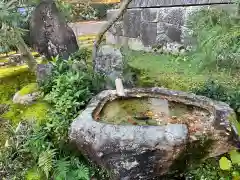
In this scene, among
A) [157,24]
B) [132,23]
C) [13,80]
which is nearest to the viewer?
[13,80]

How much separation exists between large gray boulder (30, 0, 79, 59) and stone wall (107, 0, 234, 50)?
2639mm

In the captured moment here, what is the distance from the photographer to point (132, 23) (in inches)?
332

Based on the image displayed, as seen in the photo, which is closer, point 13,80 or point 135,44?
point 13,80

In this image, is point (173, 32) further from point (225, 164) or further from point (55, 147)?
point (55, 147)

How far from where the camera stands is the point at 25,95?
5238 mm

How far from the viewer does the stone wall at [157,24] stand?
6922 mm

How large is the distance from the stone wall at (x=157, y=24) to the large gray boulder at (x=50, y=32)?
2.64 metres

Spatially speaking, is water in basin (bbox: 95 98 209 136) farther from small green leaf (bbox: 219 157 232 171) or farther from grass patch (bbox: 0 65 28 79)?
grass patch (bbox: 0 65 28 79)

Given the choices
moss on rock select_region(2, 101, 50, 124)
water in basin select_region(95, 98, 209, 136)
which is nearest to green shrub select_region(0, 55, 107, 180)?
moss on rock select_region(2, 101, 50, 124)

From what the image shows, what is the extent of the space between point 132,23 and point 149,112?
4.75m

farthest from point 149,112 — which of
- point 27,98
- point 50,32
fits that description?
point 50,32

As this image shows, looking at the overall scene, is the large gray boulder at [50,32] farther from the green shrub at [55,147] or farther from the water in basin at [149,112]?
the water in basin at [149,112]

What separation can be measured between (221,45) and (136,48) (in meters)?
5.45

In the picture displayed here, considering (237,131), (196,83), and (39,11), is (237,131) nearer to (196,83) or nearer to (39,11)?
(196,83)
